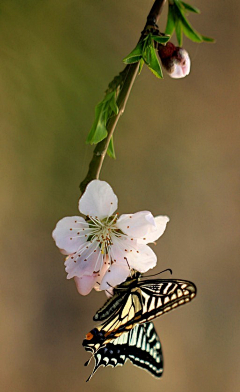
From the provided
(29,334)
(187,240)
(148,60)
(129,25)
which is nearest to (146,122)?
(129,25)

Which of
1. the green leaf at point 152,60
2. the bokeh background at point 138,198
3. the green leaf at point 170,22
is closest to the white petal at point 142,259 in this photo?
the green leaf at point 152,60

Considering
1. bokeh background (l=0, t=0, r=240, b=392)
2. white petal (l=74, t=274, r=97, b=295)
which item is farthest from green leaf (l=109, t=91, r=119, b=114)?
bokeh background (l=0, t=0, r=240, b=392)

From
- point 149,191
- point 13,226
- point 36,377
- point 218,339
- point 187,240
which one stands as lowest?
point 36,377

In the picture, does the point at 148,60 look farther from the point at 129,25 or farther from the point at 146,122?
the point at 146,122

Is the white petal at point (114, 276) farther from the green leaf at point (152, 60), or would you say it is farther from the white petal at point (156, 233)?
the green leaf at point (152, 60)

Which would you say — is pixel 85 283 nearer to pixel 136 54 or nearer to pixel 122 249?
pixel 122 249

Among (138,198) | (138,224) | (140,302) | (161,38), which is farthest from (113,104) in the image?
(138,198)

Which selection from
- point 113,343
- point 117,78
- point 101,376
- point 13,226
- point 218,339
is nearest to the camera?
point 117,78
